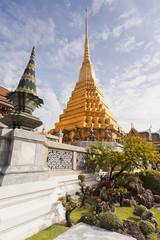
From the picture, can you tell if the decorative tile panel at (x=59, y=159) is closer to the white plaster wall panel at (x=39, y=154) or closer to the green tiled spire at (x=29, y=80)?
the white plaster wall panel at (x=39, y=154)

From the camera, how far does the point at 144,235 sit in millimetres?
3592

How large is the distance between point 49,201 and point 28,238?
880 mm

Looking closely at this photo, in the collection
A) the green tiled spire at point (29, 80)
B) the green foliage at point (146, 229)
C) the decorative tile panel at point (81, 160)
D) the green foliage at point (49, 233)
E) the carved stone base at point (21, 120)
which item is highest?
the green tiled spire at point (29, 80)

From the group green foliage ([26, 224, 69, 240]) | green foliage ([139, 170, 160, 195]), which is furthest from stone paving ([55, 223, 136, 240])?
green foliage ([139, 170, 160, 195])

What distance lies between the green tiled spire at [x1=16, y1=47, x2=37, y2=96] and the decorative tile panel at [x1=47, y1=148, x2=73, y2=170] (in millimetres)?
2327

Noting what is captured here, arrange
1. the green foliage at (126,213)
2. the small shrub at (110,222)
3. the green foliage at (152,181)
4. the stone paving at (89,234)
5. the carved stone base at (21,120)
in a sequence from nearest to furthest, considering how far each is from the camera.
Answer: the stone paving at (89,234) < the small shrub at (110,222) < the carved stone base at (21,120) < the green foliage at (126,213) < the green foliage at (152,181)

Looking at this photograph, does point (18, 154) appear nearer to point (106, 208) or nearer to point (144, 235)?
point (106, 208)

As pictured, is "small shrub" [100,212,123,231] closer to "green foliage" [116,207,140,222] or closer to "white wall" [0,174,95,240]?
"white wall" [0,174,95,240]

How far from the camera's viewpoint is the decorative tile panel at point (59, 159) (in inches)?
197

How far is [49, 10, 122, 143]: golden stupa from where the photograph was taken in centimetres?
1581

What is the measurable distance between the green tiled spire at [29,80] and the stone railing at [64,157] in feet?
6.78

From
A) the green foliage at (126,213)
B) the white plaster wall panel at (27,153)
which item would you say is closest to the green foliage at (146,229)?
Answer: the green foliage at (126,213)

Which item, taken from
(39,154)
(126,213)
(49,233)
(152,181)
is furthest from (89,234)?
(152,181)

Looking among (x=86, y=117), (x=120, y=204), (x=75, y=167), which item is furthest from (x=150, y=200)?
(x=86, y=117)
